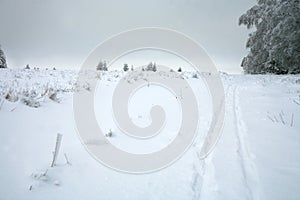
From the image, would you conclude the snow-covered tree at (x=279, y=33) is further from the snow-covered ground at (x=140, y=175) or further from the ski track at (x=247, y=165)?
the ski track at (x=247, y=165)

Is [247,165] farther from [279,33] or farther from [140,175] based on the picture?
[279,33]

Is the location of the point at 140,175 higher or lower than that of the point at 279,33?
lower

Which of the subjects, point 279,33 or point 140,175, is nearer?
point 140,175

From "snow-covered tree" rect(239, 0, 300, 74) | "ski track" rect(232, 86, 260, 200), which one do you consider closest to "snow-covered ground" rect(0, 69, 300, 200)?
"ski track" rect(232, 86, 260, 200)

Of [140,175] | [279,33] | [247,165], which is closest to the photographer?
[140,175]

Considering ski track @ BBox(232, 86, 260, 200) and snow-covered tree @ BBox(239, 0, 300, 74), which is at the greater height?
snow-covered tree @ BBox(239, 0, 300, 74)

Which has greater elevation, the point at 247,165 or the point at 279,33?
the point at 279,33

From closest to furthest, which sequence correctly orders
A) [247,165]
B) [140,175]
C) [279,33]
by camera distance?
[140,175] → [247,165] → [279,33]

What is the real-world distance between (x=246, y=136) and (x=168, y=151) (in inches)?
59.2

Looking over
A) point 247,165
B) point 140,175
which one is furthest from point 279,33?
point 140,175

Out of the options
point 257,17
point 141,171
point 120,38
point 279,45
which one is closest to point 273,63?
point 257,17

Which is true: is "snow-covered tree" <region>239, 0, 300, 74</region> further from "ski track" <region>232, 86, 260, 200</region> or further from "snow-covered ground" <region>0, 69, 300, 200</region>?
"ski track" <region>232, 86, 260, 200</region>

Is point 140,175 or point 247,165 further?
point 247,165

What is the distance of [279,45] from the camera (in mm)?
14250
